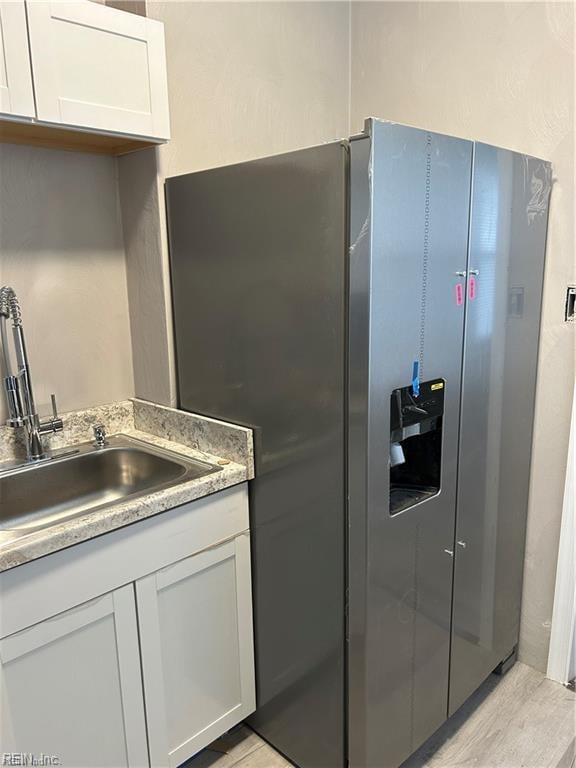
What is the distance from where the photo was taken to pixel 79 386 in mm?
1924

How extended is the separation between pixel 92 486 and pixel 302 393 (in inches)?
32.7

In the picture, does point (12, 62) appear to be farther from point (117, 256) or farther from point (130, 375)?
point (130, 375)

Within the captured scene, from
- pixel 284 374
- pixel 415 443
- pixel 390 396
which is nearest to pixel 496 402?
pixel 415 443

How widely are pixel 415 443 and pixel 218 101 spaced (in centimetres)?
131

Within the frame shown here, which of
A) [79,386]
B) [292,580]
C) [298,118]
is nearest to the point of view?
[292,580]

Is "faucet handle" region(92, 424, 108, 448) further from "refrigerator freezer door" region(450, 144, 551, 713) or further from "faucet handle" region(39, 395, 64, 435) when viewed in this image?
"refrigerator freezer door" region(450, 144, 551, 713)

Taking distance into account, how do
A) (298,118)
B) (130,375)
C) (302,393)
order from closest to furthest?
(302,393) → (130,375) → (298,118)

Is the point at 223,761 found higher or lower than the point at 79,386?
lower

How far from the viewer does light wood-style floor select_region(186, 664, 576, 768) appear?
176 cm

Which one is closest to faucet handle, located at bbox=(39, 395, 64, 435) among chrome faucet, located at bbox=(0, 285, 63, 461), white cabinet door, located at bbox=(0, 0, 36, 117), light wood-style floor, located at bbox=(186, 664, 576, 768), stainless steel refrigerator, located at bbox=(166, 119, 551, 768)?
chrome faucet, located at bbox=(0, 285, 63, 461)

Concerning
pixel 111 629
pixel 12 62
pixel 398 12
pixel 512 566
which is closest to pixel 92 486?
pixel 111 629

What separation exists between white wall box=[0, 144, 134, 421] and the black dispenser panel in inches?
40.6

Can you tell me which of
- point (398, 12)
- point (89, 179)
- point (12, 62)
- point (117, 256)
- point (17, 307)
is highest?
point (398, 12)

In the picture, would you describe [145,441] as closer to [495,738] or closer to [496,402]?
[496,402]
